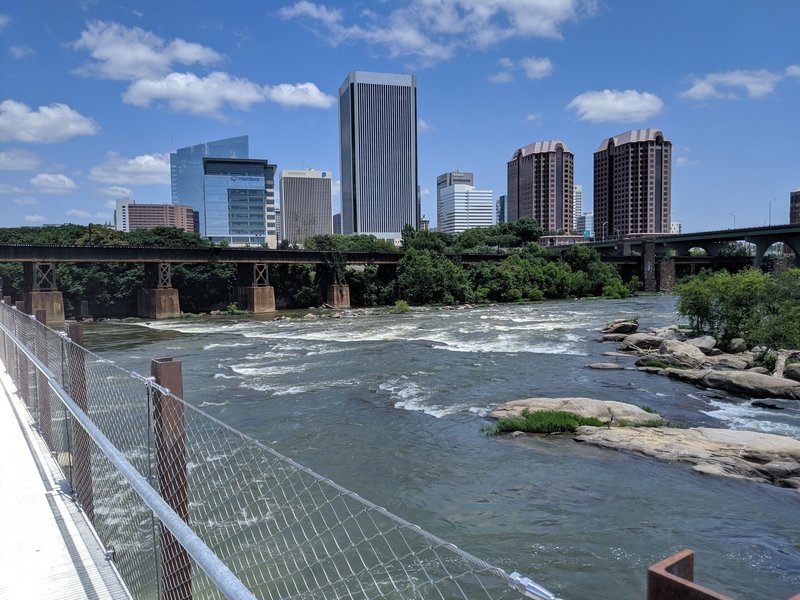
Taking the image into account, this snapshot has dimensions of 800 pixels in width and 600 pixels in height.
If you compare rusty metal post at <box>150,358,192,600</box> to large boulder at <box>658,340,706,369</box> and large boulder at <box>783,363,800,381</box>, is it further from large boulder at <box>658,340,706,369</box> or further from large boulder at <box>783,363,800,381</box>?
large boulder at <box>658,340,706,369</box>

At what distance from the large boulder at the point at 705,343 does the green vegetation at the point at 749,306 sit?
146 centimetres

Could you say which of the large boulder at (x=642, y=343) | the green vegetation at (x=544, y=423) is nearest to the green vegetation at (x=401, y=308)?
the large boulder at (x=642, y=343)

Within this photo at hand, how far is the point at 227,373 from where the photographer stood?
25.6 m

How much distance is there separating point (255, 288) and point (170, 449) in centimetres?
5911

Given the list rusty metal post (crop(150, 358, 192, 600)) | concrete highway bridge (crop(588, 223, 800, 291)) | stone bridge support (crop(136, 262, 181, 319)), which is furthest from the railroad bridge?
rusty metal post (crop(150, 358, 192, 600))

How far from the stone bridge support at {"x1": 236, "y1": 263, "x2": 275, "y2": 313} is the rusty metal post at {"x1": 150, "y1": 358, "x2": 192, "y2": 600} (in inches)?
2295

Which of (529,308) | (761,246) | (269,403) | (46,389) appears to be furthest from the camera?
(761,246)

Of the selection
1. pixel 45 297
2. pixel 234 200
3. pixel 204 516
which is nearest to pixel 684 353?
pixel 204 516

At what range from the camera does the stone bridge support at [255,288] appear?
6247 cm

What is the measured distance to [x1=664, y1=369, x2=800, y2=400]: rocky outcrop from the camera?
2022 cm

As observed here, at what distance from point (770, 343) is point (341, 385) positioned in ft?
61.4

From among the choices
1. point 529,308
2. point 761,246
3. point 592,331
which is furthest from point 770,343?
point 761,246

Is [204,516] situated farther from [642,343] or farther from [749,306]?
[749,306]

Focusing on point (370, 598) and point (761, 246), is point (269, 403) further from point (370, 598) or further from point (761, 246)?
point (761, 246)
